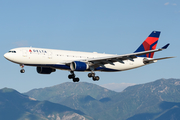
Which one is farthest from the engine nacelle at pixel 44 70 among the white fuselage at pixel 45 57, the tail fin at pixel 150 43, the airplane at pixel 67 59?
the tail fin at pixel 150 43

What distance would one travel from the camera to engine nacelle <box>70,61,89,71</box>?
55841 mm

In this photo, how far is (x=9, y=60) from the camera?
5391 centimetres

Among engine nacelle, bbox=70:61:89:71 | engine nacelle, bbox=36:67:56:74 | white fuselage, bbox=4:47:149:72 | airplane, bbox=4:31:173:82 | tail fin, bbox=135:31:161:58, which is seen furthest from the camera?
tail fin, bbox=135:31:161:58

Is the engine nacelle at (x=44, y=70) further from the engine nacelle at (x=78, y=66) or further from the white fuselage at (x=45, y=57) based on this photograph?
the engine nacelle at (x=78, y=66)

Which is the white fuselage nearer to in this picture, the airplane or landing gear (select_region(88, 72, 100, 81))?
the airplane

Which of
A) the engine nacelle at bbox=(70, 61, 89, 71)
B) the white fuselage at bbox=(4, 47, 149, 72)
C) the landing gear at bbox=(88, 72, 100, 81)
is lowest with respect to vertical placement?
the landing gear at bbox=(88, 72, 100, 81)

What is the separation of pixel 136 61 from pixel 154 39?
851 centimetres

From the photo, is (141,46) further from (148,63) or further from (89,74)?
(89,74)

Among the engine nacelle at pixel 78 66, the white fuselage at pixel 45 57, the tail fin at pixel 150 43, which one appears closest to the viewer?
the white fuselage at pixel 45 57

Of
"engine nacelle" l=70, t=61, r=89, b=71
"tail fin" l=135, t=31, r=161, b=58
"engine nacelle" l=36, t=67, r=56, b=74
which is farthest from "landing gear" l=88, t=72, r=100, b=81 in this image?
"tail fin" l=135, t=31, r=161, b=58

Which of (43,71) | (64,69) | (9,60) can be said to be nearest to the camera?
(9,60)

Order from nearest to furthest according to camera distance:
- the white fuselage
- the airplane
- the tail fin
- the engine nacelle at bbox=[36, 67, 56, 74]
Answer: the white fuselage
the airplane
the engine nacelle at bbox=[36, 67, 56, 74]
the tail fin

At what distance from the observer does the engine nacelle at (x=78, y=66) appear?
55841 mm

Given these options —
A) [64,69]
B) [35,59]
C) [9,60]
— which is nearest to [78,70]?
[64,69]
